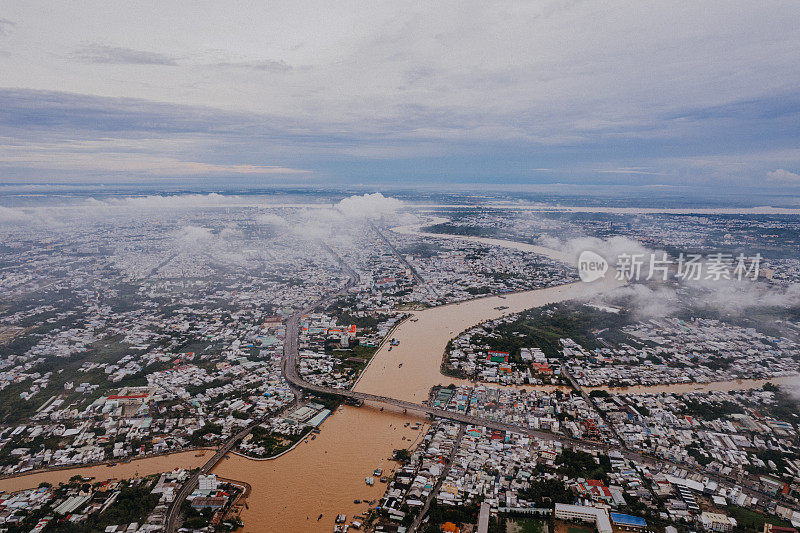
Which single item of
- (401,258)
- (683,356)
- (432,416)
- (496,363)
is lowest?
(432,416)

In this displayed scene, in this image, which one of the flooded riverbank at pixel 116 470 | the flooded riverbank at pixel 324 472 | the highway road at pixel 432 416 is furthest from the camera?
the flooded riverbank at pixel 116 470

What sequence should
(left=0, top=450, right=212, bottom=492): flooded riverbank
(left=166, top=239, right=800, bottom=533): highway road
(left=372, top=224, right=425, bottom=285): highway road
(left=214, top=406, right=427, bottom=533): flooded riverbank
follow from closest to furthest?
1. (left=214, top=406, right=427, bottom=533): flooded riverbank
2. (left=166, top=239, right=800, bottom=533): highway road
3. (left=0, top=450, right=212, bottom=492): flooded riverbank
4. (left=372, top=224, right=425, bottom=285): highway road

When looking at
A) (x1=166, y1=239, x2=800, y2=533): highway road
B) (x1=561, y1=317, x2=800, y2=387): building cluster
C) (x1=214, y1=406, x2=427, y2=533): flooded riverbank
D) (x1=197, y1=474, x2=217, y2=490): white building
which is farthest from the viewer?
(x1=561, y1=317, x2=800, y2=387): building cluster

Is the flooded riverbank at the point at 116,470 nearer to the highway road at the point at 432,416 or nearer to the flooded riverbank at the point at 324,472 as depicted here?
the highway road at the point at 432,416

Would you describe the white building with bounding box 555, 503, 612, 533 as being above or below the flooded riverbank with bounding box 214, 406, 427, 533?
above

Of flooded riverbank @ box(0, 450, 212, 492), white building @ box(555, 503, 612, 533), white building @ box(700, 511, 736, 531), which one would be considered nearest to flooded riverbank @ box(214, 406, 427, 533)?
flooded riverbank @ box(0, 450, 212, 492)

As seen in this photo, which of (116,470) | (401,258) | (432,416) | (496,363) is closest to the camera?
(116,470)

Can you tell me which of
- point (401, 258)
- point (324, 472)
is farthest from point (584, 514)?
point (401, 258)

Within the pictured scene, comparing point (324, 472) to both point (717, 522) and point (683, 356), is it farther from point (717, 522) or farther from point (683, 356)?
point (683, 356)

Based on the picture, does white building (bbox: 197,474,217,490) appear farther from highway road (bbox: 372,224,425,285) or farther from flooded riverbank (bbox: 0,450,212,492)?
highway road (bbox: 372,224,425,285)

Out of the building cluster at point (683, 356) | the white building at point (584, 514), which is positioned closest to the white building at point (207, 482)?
the white building at point (584, 514)

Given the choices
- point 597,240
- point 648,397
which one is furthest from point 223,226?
point 648,397

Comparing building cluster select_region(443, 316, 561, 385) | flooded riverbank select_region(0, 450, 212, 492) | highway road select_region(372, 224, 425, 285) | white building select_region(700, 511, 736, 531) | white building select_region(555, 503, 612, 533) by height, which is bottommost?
flooded riverbank select_region(0, 450, 212, 492)

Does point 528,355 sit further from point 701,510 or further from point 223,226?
point 223,226
